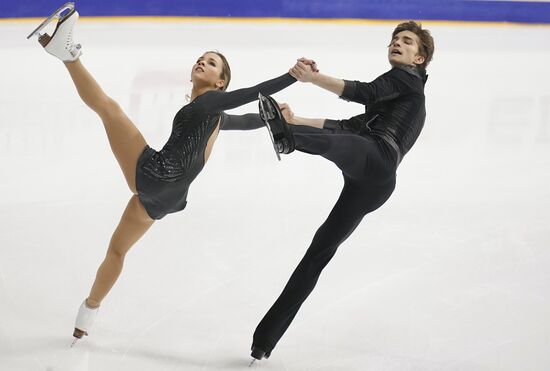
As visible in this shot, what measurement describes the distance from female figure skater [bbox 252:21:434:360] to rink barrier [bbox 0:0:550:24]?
3.89m

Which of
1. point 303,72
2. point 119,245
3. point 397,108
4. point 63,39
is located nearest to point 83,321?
point 119,245

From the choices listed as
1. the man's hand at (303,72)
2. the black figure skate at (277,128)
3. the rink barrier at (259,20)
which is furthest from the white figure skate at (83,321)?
the rink barrier at (259,20)

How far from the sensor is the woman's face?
11.1 feet

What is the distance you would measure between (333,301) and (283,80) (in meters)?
1.14

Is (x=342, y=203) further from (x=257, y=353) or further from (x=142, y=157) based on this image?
(x=142, y=157)

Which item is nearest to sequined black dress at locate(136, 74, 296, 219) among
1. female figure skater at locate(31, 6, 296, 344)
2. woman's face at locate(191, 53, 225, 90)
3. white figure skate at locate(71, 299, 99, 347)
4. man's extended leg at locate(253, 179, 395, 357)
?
female figure skater at locate(31, 6, 296, 344)

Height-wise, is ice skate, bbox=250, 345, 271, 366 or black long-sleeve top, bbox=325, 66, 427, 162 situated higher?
black long-sleeve top, bbox=325, 66, 427, 162

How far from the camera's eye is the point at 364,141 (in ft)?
10.1

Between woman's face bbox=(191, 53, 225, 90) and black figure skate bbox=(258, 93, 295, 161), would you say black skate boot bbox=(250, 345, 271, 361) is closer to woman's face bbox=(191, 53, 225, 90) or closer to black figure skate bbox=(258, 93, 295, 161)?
black figure skate bbox=(258, 93, 295, 161)

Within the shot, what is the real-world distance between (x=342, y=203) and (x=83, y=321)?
1153mm

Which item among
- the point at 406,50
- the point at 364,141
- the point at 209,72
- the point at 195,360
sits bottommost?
the point at 195,360

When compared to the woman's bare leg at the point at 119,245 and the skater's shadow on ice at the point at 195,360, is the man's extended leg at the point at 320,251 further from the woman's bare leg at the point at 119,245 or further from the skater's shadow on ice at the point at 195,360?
the woman's bare leg at the point at 119,245

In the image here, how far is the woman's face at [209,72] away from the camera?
3.40 meters

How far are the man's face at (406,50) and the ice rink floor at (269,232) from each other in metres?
1.08
